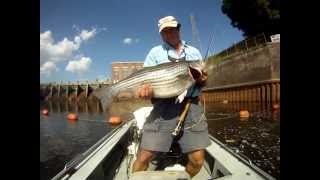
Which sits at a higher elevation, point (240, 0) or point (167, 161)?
point (240, 0)

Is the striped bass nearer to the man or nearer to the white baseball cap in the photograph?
the man

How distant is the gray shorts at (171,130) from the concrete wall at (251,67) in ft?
74.1

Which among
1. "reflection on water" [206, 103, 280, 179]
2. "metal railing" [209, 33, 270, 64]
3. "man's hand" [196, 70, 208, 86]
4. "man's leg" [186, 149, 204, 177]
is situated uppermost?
"metal railing" [209, 33, 270, 64]

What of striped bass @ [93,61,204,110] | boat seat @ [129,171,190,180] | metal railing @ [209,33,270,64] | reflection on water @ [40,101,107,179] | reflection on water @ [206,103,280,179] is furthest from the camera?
metal railing @ [209,33,270,64]

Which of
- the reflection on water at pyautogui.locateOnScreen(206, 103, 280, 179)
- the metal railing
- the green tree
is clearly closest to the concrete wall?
the metal railing

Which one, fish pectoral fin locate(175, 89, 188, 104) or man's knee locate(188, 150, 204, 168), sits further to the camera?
man's knee locate(188, 150, 204, 168)

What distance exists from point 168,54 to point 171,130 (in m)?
0.96

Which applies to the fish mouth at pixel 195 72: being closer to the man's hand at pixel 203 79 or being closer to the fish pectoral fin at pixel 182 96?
the man's hand at pixel 203 79

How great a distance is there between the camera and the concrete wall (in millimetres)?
29391

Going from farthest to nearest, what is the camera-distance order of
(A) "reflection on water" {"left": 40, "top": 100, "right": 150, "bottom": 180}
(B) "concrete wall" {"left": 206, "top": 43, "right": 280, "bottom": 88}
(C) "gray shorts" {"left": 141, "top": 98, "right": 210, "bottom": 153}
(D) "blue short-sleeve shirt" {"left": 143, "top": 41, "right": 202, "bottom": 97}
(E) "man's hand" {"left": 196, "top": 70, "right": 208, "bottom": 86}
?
(B) "concrete wall" {"left": 206, "top": 43, "right": 280, "bottom": 88}, (A) "reflection on water" {"left": 40, "top": 100, "right": 150, "bottom": 180}, (C) "gray shorts" {"left": 141, "top": 98, "right": 210, "bottom": 153}, (D) "blue short-sleeve shirt" {"left": 143, "top": 41, "right": 202, "bottom": 97}, (E) "man's hand" {"left": 196, "top": 70, "right": 208, "bottom": 86}
